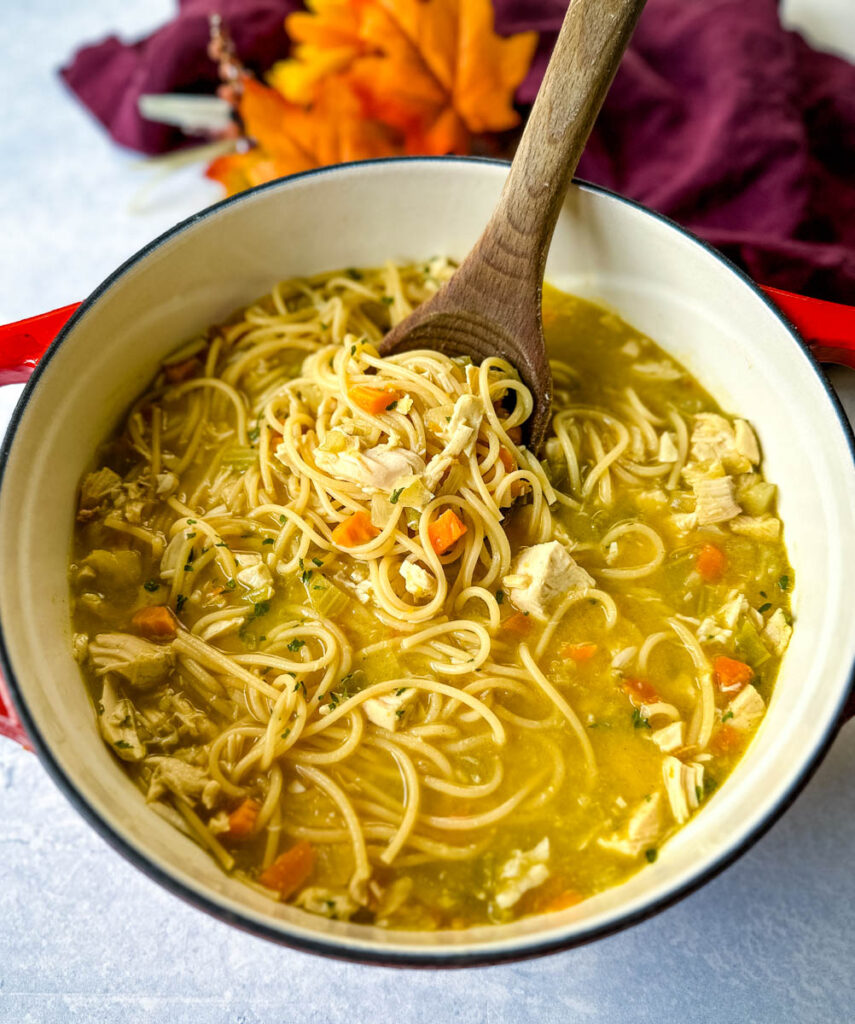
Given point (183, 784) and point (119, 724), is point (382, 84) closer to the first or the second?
point (119, 724)

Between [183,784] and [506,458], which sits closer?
[183,784]

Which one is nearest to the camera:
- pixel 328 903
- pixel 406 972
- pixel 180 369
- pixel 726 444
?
pixel 328 903

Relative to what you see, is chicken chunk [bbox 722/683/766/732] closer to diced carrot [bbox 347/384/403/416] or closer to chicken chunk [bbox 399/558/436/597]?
chicken chunk [bbox 399/558/436/597]

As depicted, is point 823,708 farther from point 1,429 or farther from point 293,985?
point 1,429

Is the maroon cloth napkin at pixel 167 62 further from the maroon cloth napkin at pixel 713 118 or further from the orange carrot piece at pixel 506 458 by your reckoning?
the orange carrot piece at pixel 506 458

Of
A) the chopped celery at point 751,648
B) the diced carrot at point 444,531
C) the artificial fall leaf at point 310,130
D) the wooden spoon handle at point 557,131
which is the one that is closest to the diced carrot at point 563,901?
the chopped celery at point 751,648

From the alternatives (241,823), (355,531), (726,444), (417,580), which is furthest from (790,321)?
(241,823)

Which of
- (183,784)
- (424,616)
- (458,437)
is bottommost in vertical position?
(183,784)
